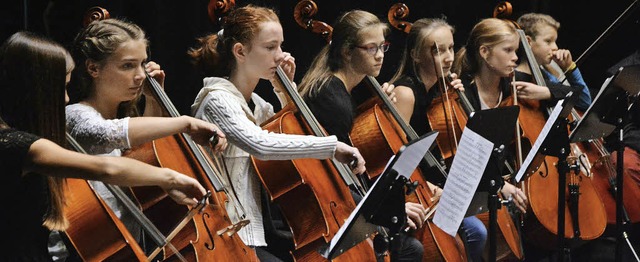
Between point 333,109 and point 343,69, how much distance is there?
0.25 m

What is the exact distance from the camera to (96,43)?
2809 millimetres

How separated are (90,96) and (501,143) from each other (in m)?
1.31

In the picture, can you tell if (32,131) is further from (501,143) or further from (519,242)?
(519,242)

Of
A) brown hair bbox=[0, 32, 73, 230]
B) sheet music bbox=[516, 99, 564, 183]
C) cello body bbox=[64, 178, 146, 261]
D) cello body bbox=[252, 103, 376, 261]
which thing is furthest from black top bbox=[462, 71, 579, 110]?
brown hair bbox=[0, 32, 73, 230]

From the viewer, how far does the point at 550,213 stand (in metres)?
3.96

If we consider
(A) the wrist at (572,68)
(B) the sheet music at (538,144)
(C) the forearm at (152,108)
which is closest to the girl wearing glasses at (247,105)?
(C) the forearm at (152,108)

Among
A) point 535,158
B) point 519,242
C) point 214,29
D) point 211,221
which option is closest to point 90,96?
point 211,221

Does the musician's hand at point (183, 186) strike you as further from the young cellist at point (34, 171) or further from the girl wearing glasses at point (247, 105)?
the girl wearing glasses at point (247, 105)

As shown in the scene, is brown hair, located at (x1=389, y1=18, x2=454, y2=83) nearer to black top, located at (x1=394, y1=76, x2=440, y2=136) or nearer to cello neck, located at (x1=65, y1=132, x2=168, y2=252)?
black top, located at (x1=394, y1=76, x2=440, y2=136)

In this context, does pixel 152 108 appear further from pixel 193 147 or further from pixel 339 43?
pixel 339 43

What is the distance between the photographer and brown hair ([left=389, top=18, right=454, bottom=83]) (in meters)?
3.95

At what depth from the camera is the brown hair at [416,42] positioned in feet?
13.0

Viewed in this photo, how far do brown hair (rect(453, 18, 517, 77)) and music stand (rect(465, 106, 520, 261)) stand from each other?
1.31 m

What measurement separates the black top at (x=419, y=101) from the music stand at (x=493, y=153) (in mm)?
977
